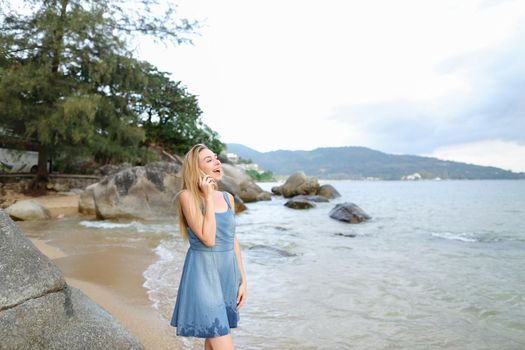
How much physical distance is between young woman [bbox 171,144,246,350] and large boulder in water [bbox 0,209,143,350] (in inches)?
25.9

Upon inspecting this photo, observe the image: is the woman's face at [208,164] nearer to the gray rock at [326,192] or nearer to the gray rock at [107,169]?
the gray rock at [107,169]

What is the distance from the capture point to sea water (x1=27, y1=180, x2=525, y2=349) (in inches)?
171

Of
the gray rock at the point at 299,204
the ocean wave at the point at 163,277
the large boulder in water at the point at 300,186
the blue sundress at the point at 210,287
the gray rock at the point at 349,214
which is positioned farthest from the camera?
the large boulder in water at the point at 300,186

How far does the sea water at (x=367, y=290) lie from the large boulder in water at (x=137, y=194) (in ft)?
3.72

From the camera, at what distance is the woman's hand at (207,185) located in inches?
101

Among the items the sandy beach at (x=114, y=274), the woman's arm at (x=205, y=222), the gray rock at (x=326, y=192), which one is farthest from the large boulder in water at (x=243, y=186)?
the woman's arm at (x=205, y=222)

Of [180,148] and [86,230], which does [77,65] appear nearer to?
[86,230]

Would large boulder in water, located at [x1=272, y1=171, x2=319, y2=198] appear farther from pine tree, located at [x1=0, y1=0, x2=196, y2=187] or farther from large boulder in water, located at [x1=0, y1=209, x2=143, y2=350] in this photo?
large boulder in water, located at [x1=0, y1=209, x2=143, y2=350]

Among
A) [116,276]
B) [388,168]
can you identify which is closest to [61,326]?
[116,276]

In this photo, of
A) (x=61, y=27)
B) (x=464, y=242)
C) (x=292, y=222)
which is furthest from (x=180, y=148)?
(x=464, y=242)

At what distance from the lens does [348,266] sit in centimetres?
799

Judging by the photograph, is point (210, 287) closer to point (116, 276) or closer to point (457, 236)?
point (116, 276)

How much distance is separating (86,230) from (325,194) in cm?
2295

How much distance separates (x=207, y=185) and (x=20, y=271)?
140 cm
